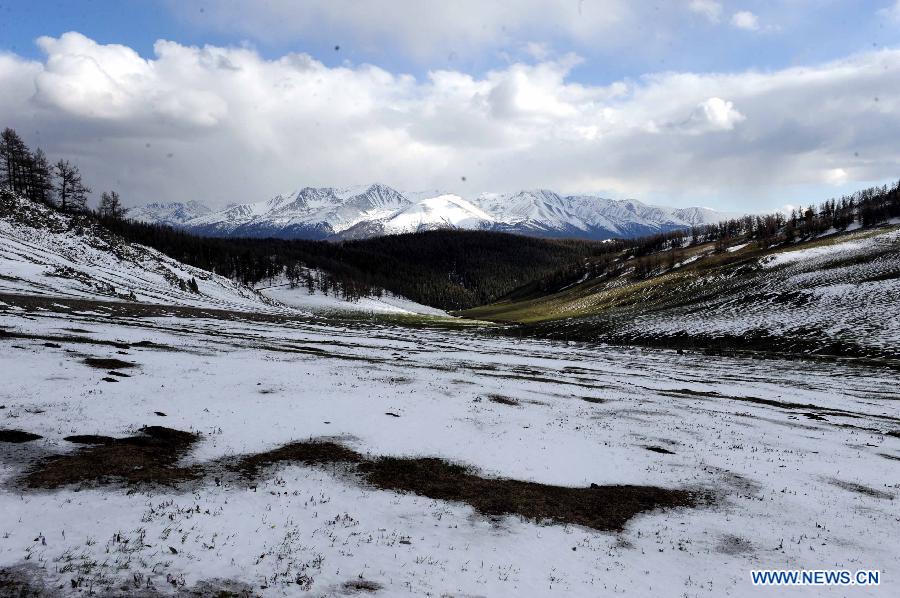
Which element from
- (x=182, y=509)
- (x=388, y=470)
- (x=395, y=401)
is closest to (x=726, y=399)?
(x=395, y=401)

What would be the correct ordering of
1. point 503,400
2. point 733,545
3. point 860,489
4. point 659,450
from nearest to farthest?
point 733,545, point 860,489, point 659,450, point 503,400

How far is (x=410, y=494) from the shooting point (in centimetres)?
1358

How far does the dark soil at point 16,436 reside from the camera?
13.6 m

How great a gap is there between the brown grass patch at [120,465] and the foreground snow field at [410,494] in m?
0.40

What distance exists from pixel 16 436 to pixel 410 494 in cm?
1155

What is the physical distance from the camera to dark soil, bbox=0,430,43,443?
13.6m

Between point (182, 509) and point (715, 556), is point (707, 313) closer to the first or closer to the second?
point (715, 556)

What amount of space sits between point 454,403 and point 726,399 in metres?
20.3

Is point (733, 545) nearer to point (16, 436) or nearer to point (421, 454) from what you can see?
point (421, 454)

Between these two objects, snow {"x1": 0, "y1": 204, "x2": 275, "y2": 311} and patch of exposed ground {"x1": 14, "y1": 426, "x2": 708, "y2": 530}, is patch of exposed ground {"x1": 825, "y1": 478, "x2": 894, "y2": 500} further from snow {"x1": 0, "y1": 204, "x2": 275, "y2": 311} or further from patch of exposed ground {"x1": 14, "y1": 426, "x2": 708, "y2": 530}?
snow {"x1": 0, "y1": 204, "x2": 275, "y2": 311}

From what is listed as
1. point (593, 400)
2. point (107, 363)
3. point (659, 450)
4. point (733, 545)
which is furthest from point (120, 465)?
point (593, 400)

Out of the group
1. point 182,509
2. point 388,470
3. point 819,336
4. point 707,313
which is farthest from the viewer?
point 707,313

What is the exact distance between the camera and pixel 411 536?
36.2 ft

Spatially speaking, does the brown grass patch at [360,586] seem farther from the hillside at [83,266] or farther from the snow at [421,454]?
the hillside at [83,266]
